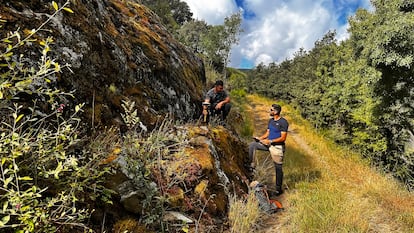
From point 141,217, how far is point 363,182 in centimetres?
527

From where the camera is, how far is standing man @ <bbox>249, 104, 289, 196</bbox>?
222 inches

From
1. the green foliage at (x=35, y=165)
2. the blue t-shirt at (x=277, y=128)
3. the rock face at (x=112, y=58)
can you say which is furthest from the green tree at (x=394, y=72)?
the green foliage at (x=35, y=165)

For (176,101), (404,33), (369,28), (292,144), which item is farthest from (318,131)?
(176,101)

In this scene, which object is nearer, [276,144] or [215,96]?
[276,144]

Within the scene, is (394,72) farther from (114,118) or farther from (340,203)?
(114,118)

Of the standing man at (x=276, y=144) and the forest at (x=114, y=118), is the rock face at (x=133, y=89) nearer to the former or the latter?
the forest at (x=114, y=118)

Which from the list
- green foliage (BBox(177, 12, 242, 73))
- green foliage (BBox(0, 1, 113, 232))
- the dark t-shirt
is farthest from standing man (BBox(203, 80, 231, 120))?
green foliage (BBox(177, 12, 242, 73))

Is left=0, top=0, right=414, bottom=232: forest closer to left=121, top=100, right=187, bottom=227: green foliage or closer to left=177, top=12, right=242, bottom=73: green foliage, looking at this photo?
left=121, top=100, right=187, bottom=227: green foliage

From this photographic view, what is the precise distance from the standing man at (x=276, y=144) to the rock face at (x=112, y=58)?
1.63m

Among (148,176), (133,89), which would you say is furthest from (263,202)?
(133,89)

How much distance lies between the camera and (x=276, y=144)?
19.0 ft

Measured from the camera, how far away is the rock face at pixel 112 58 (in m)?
3.22

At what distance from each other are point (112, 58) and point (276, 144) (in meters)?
3.58

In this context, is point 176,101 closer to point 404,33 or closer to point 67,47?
point 67,47
